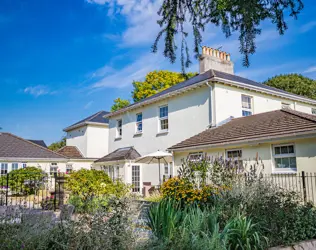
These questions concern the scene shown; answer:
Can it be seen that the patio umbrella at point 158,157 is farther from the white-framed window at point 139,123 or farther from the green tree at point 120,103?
the green tree at point 120,103

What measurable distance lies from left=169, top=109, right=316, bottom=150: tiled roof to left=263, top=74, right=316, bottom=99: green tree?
19.4 meters

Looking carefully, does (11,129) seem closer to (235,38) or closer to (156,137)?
(156,137)

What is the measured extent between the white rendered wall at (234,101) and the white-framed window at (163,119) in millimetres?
4670

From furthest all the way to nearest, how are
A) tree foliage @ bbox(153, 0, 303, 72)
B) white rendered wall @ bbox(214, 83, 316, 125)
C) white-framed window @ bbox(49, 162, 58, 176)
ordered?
white-framed window @ bbox(49, 162, 58, 176) < white rendered wall @ bbox(214, 83, 316, 125) < tree foliage @ bbox(153, 0, 303, 72)

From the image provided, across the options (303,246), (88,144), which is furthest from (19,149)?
(303,246)

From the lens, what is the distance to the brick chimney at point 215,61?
840 inches

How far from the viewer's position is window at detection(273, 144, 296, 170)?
12.1m

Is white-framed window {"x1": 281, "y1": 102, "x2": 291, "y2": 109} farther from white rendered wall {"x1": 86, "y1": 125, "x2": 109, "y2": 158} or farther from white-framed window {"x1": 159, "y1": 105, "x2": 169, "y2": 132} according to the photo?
white rendered wall {"x1": 86, "y1": 125, "x2": 109, "y2": 158}

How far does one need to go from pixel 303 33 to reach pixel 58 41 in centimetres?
1317

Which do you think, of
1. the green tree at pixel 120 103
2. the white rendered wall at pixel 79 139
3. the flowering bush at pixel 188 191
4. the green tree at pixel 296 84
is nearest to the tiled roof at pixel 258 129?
the flowering bush at pixel 188 191

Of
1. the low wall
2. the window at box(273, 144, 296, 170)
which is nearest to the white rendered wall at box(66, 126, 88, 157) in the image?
the window at box(273, 144, 296, 170)

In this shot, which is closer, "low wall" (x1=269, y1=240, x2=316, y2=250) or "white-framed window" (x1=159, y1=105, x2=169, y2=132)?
"low wall" (x1=269, y1=240, x2=316, y2=250)

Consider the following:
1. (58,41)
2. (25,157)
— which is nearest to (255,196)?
(58,41)

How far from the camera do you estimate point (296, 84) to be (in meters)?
32.9
